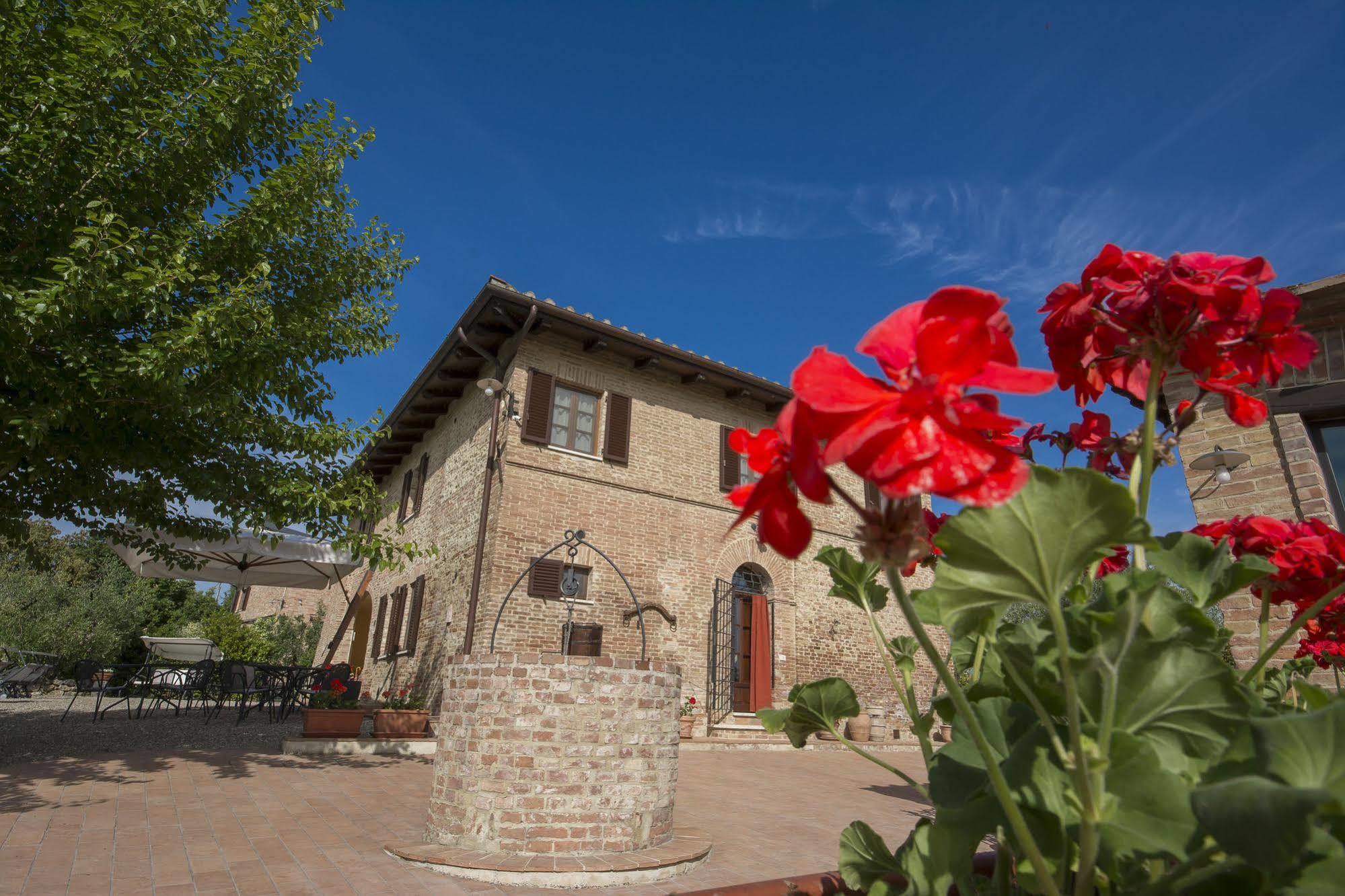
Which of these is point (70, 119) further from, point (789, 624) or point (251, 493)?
point (789, 624)

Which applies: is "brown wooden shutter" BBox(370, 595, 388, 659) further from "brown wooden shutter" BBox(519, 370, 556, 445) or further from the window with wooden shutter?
the window with wooden shutter

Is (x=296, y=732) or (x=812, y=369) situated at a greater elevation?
(x=812, y=369)

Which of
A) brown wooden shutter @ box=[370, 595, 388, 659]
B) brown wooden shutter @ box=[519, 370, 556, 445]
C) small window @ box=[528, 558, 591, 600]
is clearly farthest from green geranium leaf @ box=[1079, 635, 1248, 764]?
brown wooden shutter @ box=[370, 595, 388, 659]

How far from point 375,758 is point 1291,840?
902cm

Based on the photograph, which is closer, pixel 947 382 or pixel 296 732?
pixel 947 382

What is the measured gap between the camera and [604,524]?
1126 cm

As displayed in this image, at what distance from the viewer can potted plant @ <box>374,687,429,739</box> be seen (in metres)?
8.87

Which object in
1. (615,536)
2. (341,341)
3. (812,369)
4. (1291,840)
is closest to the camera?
(1291,840)

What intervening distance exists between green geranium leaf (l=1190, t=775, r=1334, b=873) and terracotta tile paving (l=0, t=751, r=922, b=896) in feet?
12.0

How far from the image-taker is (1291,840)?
47cm

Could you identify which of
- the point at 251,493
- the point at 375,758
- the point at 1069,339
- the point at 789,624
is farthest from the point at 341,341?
the point at 789,624

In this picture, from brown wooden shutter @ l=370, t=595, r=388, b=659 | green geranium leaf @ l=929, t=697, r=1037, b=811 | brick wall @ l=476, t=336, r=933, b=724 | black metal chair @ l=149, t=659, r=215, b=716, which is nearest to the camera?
green geranium leaf @ l=929, t=697, r=1037, b=811

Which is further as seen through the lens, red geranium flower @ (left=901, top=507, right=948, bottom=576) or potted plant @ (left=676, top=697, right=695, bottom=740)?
potted plant @ (left=676, top=697, right=695, bottom=740)

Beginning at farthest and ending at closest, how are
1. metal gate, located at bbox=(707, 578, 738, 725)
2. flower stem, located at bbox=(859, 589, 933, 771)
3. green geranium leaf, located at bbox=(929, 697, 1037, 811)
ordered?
metal gate, located at bbox=(707, 578, 738, 725) < flower stem, located at bbox=(859, 589, 933, 771) < green geranium leaf, located at bbox=(929, 697, 1037, 811)
